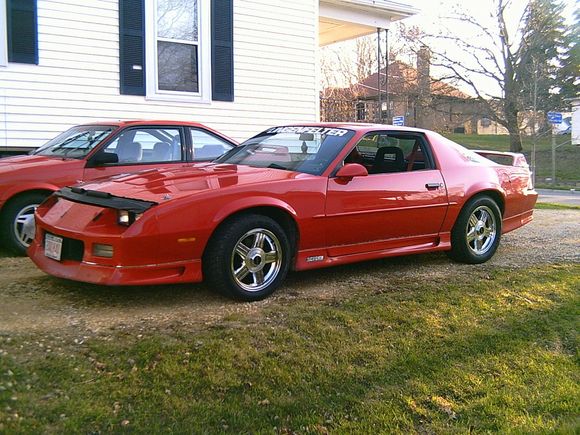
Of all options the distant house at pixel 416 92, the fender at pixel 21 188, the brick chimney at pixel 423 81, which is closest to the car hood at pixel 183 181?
the fender at pixel 21 188

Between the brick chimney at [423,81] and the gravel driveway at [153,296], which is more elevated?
the brick chimney at [423,81]

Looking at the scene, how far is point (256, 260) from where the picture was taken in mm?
4352

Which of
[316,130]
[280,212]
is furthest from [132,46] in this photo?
[280,212]

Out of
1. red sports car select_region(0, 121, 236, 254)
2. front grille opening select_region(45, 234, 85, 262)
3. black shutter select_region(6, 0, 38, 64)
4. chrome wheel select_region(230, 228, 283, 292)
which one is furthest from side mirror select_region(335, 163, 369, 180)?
black shutter select_region(6, 0, 38, 64)

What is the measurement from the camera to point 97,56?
30.5 feet

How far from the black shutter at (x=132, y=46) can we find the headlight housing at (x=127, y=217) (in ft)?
20.0

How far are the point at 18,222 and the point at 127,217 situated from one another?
2283mm

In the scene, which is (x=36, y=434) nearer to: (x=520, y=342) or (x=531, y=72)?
(x=520, y=342)

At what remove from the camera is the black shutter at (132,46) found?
9.45 m

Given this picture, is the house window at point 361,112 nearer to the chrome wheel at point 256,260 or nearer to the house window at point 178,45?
the house window at point 178,45

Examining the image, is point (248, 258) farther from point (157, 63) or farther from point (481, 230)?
point (157, 63)

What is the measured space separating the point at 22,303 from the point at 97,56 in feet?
20.4

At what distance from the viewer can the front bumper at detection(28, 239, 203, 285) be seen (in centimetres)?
388

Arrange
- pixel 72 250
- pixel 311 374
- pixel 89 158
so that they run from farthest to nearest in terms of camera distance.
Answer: pixel 89 158
pixel 72 250
pixel 311 374
